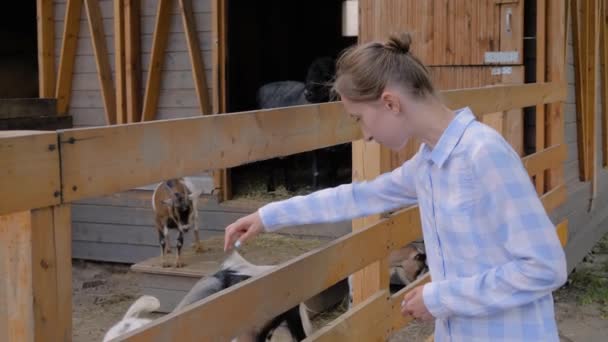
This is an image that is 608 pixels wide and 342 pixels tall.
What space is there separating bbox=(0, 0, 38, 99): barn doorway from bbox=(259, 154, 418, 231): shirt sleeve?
35.4 feet

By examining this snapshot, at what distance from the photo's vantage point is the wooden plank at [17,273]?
5.39 ft

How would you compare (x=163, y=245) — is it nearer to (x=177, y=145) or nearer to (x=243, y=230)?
(x=243, y=230)

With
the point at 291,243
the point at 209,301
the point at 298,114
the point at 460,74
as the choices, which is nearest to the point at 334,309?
the point at 291,243

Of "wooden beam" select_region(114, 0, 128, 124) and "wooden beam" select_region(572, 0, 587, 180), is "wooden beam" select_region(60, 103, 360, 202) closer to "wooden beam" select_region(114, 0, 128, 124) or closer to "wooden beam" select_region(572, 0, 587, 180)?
"wooden beam" select_region(572, 0, 587, 180)

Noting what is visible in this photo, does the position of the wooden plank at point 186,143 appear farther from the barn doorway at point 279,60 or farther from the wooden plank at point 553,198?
the barn doorway at point 279,60

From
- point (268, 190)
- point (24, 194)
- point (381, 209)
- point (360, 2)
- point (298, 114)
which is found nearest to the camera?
point (24, 194)

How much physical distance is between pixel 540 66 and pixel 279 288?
15.5 ft

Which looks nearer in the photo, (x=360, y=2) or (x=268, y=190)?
(x=360, y=2)

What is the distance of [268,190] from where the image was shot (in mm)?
8828

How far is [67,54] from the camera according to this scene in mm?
8523

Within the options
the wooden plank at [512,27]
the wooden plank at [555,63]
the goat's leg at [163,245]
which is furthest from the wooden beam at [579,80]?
the goat's leg at [163,245]

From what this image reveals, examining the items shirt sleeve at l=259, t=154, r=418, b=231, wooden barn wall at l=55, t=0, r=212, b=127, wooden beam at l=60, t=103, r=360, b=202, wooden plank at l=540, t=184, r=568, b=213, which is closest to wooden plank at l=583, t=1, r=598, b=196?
wooden plank at l=540, t=184, r=568, b=213

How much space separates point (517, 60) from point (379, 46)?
15.6 ft

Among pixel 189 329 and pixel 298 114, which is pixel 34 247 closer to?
pixel 189 329
